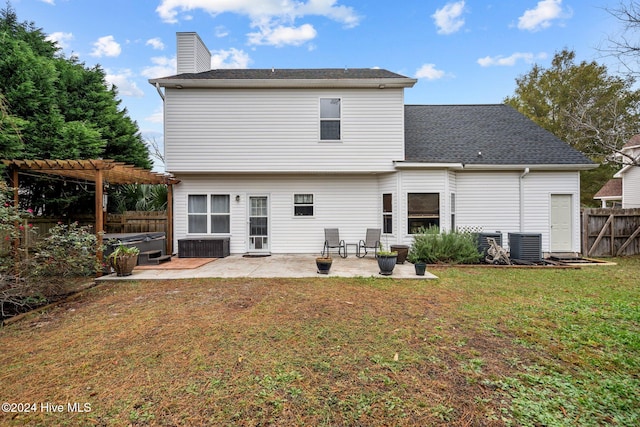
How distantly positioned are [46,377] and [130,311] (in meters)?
1.89

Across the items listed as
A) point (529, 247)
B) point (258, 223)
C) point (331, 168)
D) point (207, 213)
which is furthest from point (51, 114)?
point (529, 247)

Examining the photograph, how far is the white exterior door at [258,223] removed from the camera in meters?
9.84

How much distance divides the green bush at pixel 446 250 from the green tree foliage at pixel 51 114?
33.6ft

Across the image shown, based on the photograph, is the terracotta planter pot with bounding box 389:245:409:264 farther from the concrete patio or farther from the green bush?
the green bush

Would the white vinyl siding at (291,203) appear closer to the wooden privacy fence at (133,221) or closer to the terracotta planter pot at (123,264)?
the wooden privacy fence at (133,221)

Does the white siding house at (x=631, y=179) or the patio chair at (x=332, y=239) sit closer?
the patio chair at (x=332, y=239)

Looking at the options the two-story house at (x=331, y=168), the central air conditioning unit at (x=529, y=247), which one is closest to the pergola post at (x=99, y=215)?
the two-story house at (x=331, y=168)

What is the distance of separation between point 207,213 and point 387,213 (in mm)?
6210

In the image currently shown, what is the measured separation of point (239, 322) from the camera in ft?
13.1

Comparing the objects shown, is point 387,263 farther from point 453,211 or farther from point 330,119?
point 330,119

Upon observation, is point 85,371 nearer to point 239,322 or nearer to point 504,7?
point 239,322

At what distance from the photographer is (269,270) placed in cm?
731

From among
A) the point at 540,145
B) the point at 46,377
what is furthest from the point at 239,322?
the point at 540,145

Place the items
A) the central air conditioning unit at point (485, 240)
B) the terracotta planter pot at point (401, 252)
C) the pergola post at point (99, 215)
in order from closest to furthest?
the pergola post at point (99, 215) < the terracotta planter pot at point (401, 252) < the central air conditioning unit at point (485, 240)
